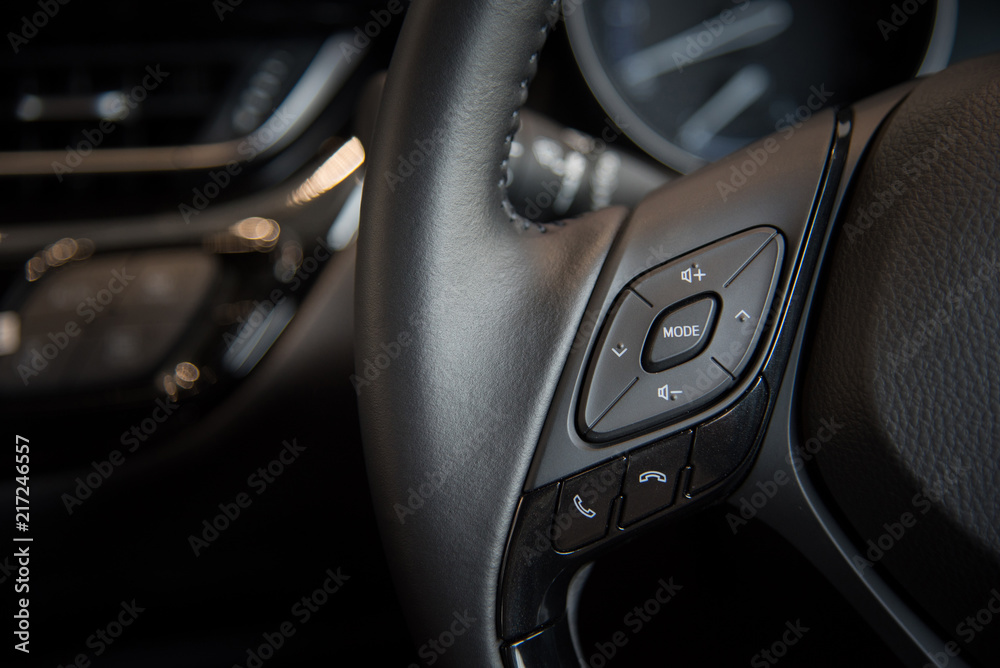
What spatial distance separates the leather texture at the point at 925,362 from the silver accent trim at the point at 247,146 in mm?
818

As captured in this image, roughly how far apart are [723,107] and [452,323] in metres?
1.35

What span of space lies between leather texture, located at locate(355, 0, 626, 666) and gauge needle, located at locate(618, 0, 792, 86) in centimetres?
121

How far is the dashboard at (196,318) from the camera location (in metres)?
0.96

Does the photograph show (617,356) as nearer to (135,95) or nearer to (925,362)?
(925,362)

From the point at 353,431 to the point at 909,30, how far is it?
4.40 ft

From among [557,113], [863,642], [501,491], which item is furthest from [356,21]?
[863,642]

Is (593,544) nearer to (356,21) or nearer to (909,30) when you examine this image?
(356,21)

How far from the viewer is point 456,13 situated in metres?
0.52

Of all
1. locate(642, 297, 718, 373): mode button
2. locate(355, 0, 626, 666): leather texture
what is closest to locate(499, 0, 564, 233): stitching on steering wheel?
locate(355, 0, 626, 666): leather texture

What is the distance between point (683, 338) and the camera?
55 centimetres

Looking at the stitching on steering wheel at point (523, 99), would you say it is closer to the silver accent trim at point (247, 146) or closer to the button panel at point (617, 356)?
the button panel at point (617, 356)

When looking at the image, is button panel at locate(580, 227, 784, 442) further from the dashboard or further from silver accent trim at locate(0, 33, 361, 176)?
silver accent trim at locate(0, 33, 361, 176)

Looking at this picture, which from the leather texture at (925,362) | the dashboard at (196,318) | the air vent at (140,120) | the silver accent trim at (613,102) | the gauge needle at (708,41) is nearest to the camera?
the leather texture at (925,362)

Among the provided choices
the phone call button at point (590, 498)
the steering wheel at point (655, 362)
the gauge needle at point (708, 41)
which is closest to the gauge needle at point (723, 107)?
the gauge needle at point (708, 41)
